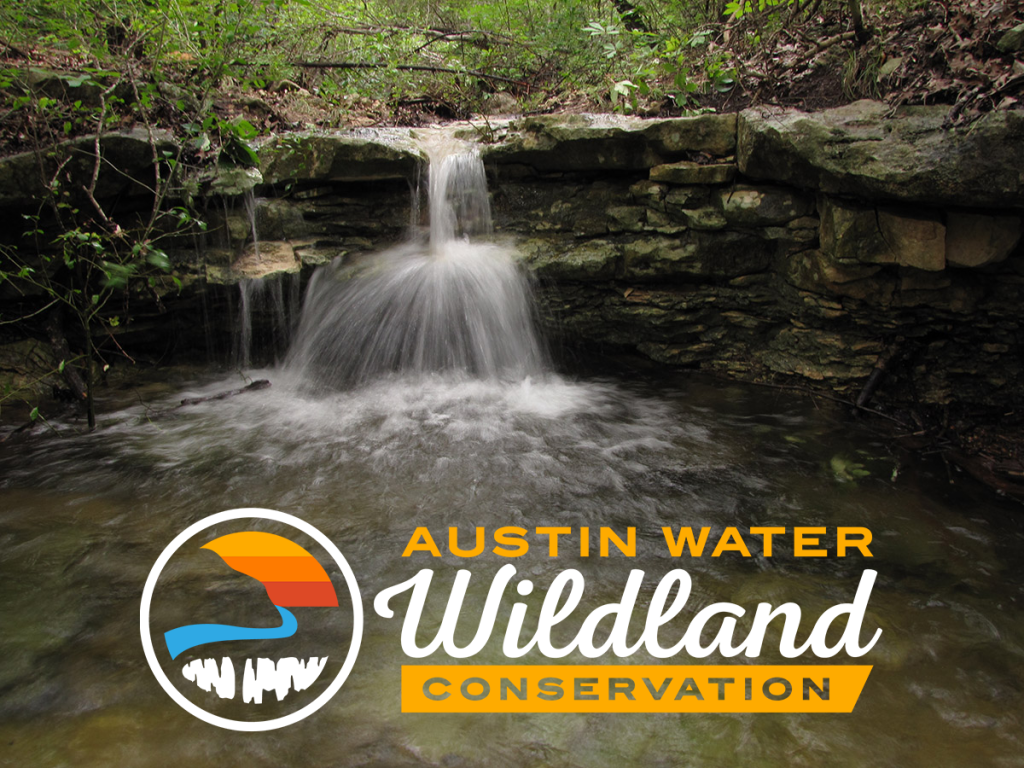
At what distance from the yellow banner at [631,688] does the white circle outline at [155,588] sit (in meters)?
0.29

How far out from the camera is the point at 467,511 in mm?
3492

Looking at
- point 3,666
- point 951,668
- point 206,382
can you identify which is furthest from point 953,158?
point 206,382

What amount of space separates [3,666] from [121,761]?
83 centimetres

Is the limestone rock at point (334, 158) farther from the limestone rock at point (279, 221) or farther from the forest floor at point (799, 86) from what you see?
the forest floor at point (799, 86)

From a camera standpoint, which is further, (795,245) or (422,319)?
(422,319)

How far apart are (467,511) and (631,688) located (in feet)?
4.96

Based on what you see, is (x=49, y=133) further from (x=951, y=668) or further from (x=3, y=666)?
(x=951, y=668)

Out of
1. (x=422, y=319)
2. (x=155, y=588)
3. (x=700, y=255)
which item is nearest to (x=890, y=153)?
(x=700, y=255)

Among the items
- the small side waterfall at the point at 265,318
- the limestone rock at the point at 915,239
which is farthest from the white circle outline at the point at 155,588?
the limestone rock at the point at 915,239

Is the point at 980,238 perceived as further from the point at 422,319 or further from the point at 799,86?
the point at 422,319

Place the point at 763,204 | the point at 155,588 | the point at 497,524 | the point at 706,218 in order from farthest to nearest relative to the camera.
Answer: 1. the point at 706,218
2. the point at 763,204
3. the point at 497,524
4. the point at 155,588

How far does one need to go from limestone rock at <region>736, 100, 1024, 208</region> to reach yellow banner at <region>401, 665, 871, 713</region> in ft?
10.6

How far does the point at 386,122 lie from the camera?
7289 millimetres

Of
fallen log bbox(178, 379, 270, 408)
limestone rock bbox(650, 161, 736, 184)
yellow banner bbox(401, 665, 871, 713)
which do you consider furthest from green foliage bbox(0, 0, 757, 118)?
yellow banner bbox(401, 665, 871, 713)
